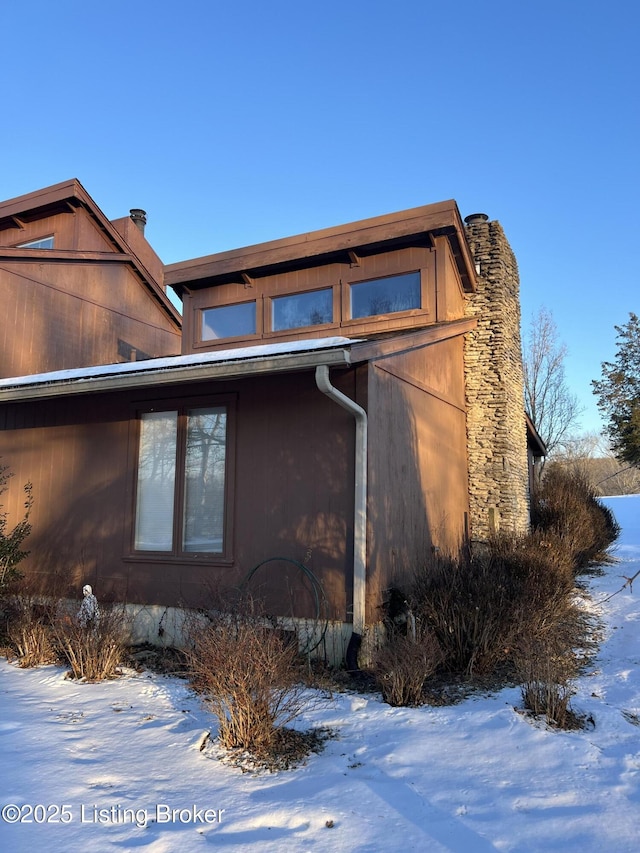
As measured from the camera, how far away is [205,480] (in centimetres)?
670

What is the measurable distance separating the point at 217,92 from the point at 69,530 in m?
10.5

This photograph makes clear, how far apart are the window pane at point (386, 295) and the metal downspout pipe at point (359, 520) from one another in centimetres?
368

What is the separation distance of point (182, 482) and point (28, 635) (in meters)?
2.10

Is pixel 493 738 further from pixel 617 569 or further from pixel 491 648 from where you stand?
pixel 617 569

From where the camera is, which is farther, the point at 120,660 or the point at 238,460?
the point at 238,460

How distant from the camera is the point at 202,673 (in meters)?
3.97

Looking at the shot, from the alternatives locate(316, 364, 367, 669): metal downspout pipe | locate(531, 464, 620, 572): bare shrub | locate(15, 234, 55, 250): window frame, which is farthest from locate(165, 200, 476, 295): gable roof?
locate(531, 464, 620, 572): bare shrub

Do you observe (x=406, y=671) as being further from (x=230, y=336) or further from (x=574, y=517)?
(x=574, y=517)

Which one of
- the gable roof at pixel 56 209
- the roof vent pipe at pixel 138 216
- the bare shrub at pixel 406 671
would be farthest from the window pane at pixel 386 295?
the roof vent pipe at pixel 138 216

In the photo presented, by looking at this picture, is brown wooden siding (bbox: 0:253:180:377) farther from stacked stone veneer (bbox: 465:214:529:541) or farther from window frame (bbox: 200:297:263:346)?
stacked stone veneer (bbox: 465:214:529:541)

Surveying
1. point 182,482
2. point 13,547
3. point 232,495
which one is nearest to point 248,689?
point 232,495

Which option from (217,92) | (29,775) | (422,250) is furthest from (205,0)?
(29,775)

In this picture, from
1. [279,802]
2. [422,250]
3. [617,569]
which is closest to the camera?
[279,802]

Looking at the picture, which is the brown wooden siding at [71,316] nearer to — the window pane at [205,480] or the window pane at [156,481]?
the window pane at [156,481]
